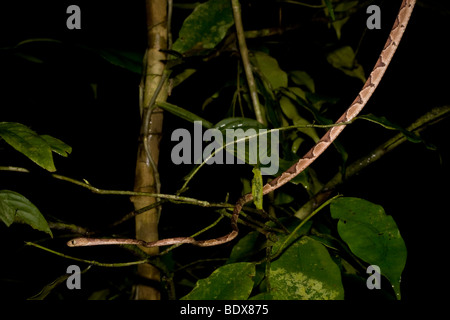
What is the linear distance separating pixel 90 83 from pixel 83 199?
0.54 metres

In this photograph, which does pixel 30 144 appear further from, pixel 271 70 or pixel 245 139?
pixel 271 70

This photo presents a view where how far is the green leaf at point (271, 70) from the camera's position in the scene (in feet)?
3.48

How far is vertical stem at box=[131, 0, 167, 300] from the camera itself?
93cm

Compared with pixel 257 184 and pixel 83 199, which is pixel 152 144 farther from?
pixel 83 199

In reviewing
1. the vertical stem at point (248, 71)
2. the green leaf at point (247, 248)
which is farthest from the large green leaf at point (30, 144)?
the vertical stem at point (248, 71)

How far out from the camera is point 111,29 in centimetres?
131

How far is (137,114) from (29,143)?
0.90 meters

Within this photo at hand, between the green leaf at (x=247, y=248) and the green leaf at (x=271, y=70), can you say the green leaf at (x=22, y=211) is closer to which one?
the green leaf at (x=247, y=248)

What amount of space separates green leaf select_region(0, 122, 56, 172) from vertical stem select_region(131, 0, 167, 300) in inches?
13.2

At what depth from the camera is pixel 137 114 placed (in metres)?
1.50

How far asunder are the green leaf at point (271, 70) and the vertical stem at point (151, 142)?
30 centimetres

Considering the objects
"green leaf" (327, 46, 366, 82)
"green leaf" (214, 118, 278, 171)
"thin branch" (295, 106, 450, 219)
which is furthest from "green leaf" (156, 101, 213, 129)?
"green leaf" (327, 46, 366, 82)

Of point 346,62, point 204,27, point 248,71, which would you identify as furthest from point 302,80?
point 204,27
